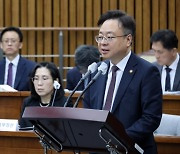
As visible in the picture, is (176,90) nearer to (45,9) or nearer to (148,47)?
(148,47)

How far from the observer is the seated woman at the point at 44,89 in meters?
5.14

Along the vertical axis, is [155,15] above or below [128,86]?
above

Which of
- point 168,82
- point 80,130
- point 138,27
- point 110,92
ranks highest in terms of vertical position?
point 138,27

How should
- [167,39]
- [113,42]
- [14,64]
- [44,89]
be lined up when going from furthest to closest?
1. [14,64]
2. [167,39]
3. [44,89]
4. [113,42]

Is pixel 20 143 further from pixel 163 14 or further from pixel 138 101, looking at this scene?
pixel 163 14

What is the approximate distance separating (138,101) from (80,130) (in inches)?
22.1

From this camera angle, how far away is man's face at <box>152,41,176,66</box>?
6.18 metres

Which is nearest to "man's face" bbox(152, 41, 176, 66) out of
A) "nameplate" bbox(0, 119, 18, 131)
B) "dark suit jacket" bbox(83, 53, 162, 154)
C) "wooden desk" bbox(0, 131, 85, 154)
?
"nameplate" bbox(0, 119, 18, 131)

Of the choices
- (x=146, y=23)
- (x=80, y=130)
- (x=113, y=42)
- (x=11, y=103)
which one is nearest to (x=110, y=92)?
(x=113, y=42)

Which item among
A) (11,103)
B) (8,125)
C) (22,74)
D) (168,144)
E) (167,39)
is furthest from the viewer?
(22,74)

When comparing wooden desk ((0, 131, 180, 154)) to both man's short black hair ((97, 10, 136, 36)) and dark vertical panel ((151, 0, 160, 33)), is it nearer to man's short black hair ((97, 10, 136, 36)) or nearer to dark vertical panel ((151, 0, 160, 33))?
man's short black hair ((97, 10, 136, 36))

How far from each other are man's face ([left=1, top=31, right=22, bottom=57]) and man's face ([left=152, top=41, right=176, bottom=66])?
1547 mm

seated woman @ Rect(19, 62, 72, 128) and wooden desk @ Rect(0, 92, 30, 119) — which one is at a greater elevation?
seated woman @ Rect(19, 62, 72, 128)

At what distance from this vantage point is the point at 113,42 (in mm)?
3570
